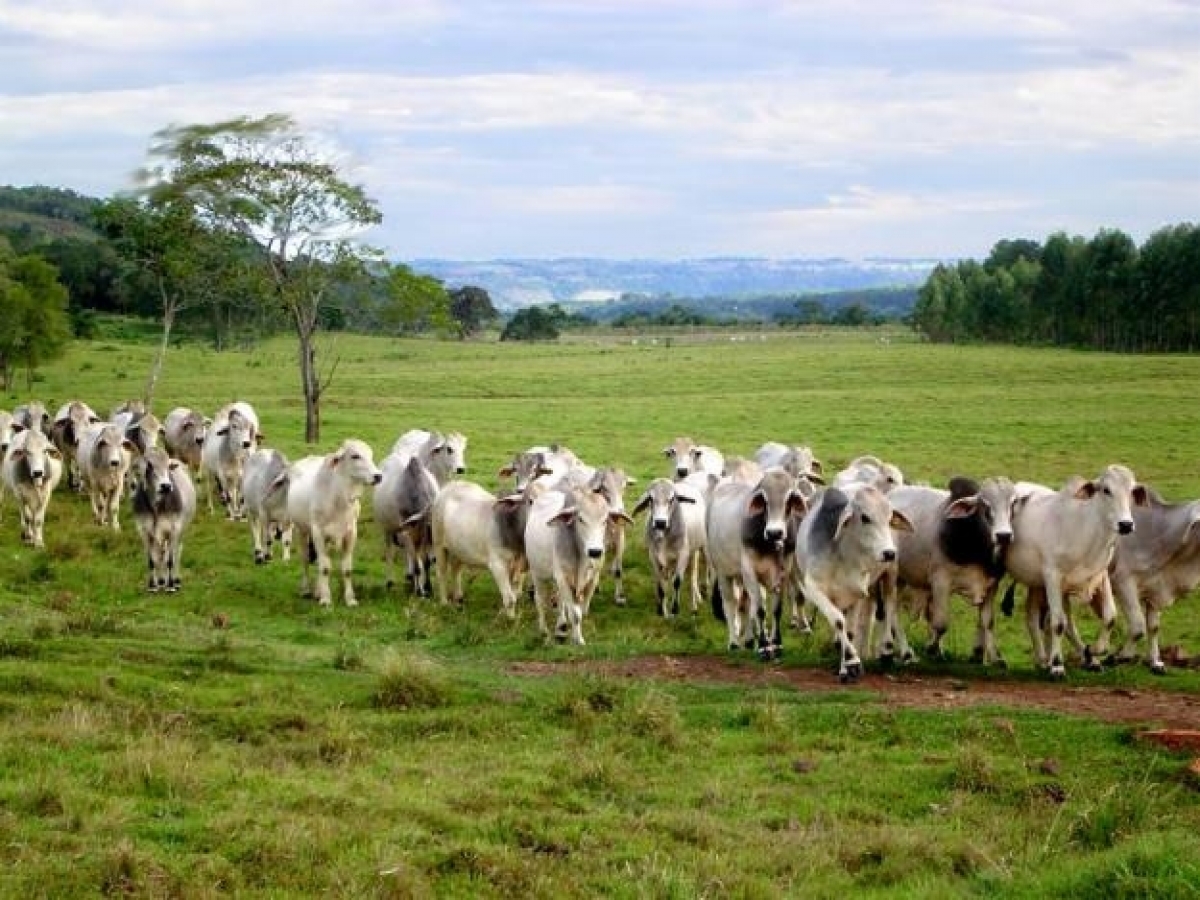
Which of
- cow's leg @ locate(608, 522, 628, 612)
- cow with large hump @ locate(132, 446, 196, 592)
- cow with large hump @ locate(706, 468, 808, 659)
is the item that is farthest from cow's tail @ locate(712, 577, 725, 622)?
cow with large hump @ locate(132, 446, 196, 592)

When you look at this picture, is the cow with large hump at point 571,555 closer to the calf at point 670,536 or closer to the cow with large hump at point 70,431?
the calf at point 670,536

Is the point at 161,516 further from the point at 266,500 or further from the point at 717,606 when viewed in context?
the point at 717,606

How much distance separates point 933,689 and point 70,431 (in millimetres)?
21797

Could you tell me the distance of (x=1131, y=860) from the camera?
8516 mm

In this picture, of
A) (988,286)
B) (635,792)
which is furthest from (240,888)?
(988,286)

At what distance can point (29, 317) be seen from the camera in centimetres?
5325

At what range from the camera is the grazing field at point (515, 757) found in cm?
906

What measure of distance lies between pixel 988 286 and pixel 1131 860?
104 metres

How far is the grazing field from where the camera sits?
906cm

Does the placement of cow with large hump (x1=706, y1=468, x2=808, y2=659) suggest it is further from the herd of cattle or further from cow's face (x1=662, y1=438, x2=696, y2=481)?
cow's face (x1=662, y1=438, x2=696, y2=481)

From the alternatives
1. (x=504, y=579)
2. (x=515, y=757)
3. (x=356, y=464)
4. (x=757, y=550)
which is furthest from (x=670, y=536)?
(x=515, y=757)

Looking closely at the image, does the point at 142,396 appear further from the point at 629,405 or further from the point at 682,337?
the point at 682,337

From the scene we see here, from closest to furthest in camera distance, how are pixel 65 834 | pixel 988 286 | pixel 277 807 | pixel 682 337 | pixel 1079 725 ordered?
pixel 65 834 → pixel 277 807 → pixel 1079 725 → pixel 988 286 → pixel 682 337

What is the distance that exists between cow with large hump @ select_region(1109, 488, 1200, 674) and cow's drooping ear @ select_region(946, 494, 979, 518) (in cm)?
187
